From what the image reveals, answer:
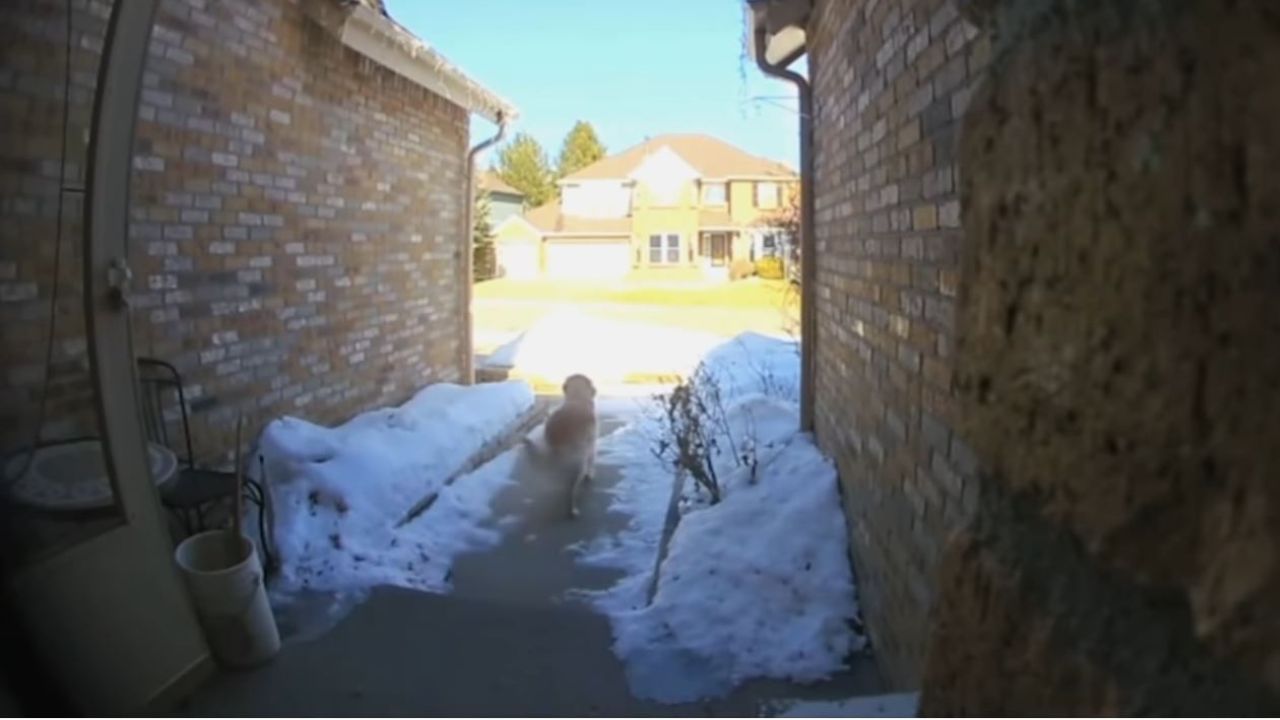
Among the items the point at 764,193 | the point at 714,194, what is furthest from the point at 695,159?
the point at 764,193

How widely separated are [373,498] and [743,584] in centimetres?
251

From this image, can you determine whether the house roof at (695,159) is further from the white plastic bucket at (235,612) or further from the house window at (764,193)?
the white plastic bucket at (235,612)

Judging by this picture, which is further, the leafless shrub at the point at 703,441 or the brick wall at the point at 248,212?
the leafless shrub at the point at 703,441

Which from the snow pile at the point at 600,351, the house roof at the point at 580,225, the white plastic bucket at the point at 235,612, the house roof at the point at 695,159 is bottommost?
the white plastic bucket at the point at 235,612

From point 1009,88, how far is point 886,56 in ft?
8.17

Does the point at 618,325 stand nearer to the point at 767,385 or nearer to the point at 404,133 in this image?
the point at 767,385

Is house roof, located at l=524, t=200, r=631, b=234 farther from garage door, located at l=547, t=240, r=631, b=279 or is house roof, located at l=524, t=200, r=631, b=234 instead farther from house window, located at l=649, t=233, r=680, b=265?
house window, located at l=649, t=233, r=680, b=265

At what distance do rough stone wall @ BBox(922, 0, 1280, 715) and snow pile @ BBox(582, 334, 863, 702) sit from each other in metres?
2.65

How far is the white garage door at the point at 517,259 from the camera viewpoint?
40.0m

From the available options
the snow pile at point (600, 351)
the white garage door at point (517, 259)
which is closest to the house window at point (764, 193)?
the white garage door at point (517, 259)

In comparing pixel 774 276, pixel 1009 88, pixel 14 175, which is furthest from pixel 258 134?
pixel 774 276

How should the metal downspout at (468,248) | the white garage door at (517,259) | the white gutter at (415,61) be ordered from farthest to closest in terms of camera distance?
1. the white garage door at (517,259)
2. the metal downspout at (468,248)
3. the white gutter at (415,61)

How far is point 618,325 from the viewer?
17.7 meters

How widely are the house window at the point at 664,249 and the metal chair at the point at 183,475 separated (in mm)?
33783
